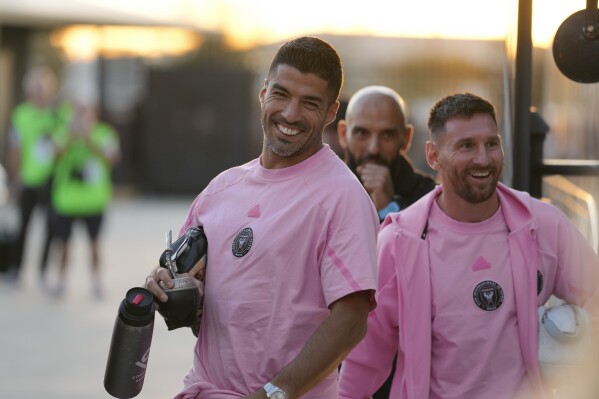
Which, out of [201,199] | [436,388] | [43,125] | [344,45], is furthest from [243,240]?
[344,45]

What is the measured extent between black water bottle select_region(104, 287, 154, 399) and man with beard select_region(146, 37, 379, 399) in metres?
0.08

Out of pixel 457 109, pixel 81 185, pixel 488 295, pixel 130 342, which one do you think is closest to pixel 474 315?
pixel 488 295

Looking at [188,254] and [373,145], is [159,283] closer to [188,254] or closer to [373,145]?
[188,254]

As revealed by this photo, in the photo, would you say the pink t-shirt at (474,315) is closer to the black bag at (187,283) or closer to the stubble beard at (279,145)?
the stubble beard at (279,145)

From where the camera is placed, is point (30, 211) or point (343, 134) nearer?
point (343, 134)

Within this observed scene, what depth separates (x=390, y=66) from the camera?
103 feet

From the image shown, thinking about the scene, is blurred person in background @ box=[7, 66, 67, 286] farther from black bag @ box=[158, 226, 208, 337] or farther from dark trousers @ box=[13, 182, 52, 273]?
black bag @ box=[158, 226, 208, 337]

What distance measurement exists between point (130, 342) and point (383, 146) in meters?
1.95

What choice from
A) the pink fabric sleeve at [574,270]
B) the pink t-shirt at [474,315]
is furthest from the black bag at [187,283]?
the pink fabric sleeve at [574,270]

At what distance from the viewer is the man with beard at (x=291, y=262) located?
3.11 metres

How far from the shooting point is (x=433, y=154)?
379 centimetres

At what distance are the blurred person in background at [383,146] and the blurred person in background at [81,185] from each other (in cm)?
709

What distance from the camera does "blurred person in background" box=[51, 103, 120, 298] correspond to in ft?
38.4

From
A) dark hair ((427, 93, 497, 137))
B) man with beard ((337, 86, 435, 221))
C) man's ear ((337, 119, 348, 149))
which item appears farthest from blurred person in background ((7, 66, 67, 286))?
dark hair ((427, 93, 497, 137))
